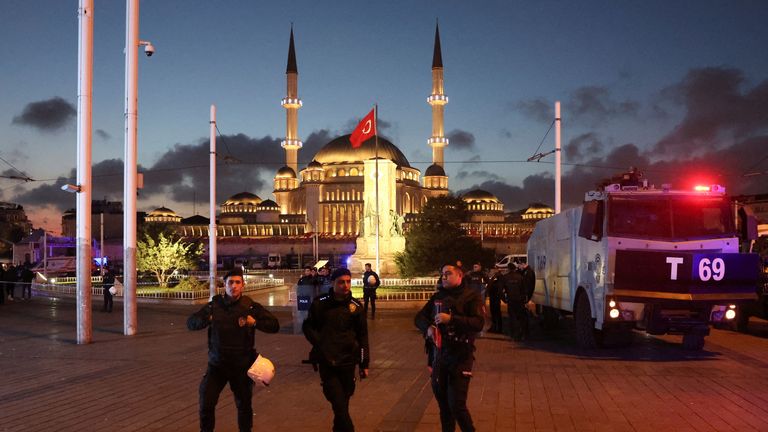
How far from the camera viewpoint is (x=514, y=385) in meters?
9.40

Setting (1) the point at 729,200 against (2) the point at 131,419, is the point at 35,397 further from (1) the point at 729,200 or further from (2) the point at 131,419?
(1) the point at 729,200

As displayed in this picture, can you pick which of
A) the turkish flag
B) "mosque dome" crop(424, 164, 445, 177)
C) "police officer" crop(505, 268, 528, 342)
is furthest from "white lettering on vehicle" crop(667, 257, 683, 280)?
"mosque dome" crop(424, 164, 445, 177)

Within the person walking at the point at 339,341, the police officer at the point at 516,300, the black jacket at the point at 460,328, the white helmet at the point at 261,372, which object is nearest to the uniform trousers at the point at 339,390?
the person walking at the point at 339,341

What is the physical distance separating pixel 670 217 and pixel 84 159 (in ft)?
34.3

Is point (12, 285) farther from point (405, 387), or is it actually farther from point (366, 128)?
point (405, 387)

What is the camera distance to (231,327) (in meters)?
6.23

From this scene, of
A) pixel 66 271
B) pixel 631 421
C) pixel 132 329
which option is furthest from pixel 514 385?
pixel 66 271

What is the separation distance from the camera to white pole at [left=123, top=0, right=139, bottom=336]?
15.1 m

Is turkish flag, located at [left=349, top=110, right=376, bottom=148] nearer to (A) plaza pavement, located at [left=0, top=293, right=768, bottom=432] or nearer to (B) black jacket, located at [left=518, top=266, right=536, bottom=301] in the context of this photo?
(B) black jacket, located at [left=518, top=266, right=536, bottom=301]

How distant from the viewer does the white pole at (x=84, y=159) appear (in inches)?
547

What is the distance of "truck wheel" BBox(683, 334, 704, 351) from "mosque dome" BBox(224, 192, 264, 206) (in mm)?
121206

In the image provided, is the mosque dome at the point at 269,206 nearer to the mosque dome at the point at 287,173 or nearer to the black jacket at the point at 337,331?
the mosque dome at the point at 287,173

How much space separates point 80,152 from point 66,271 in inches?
1445

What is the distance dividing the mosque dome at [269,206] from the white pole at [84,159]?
107m
